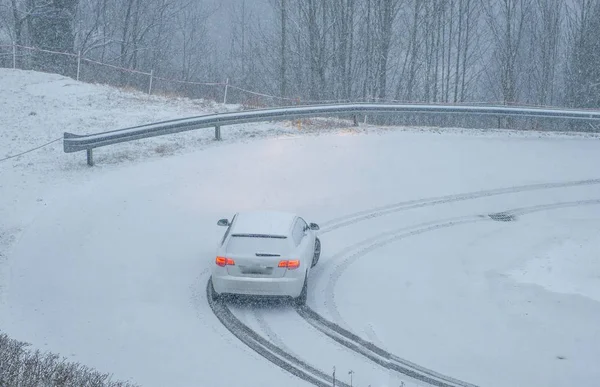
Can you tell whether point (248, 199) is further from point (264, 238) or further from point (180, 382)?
point (180, 382)

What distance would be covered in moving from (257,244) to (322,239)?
12.9ft

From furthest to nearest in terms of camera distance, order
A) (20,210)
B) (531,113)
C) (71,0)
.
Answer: (71,0), (531,113), (20,210)

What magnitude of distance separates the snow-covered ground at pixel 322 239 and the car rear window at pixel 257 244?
101cm

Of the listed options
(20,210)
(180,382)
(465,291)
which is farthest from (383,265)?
(20,210)

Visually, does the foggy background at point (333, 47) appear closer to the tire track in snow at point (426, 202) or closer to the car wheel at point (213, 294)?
the tire track in snow at point (426, 202)

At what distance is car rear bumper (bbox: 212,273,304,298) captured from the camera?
40.1 feet

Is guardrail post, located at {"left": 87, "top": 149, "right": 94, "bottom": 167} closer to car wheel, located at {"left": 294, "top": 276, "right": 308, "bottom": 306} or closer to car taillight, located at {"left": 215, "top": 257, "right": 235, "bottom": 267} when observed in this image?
Answer: car taillight, located at {"left": 215, "top": 257, "right": 235, "bottom": 267}

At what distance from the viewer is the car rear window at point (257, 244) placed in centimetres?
1246

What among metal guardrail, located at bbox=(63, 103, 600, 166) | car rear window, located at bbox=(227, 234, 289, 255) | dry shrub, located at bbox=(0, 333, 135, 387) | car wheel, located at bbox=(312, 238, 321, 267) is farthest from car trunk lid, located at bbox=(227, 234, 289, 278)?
metal guardrail, located at bbox=(63, 103, 600, 166)

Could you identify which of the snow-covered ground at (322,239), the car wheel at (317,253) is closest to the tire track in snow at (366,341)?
the snow-covered ground at (322,239)

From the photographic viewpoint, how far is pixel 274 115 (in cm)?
2395

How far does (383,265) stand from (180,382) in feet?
20.4

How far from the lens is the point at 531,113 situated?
26.2m

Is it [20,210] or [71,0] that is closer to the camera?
[20,210]
